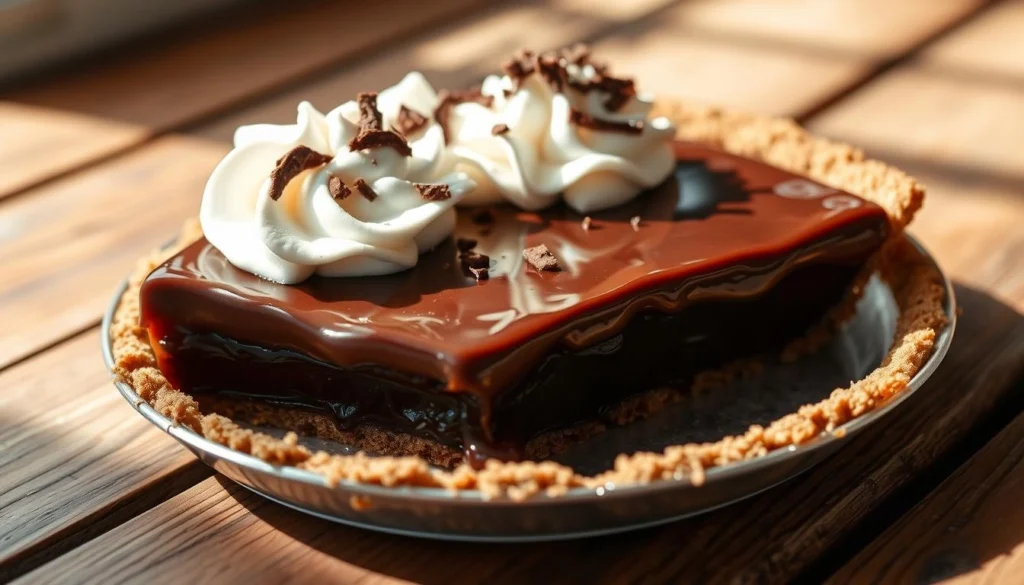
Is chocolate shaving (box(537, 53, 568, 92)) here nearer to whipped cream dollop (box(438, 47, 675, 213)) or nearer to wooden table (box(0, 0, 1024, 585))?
whipped cream dollop (box(438, 47, 675, 213))

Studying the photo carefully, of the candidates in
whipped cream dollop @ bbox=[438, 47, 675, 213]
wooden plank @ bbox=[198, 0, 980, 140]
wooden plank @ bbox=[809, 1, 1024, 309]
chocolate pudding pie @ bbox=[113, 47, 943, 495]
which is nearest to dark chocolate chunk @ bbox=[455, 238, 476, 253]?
chocolate pudding pie @ bbox=[113, 47, 943, 495]

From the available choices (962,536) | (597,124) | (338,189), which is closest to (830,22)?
(597,124)

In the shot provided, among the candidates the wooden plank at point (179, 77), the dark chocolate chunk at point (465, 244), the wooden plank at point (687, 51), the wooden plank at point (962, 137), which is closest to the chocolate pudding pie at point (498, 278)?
the dark chocolate chunk at point (465, 244)

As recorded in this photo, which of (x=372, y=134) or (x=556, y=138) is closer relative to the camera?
(x=372, y=134)

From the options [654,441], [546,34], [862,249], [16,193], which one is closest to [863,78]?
[546,34]

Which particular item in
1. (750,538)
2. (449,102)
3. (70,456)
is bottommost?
(750,538)

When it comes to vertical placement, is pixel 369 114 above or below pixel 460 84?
above

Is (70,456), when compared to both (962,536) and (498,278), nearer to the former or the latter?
(498,278)
